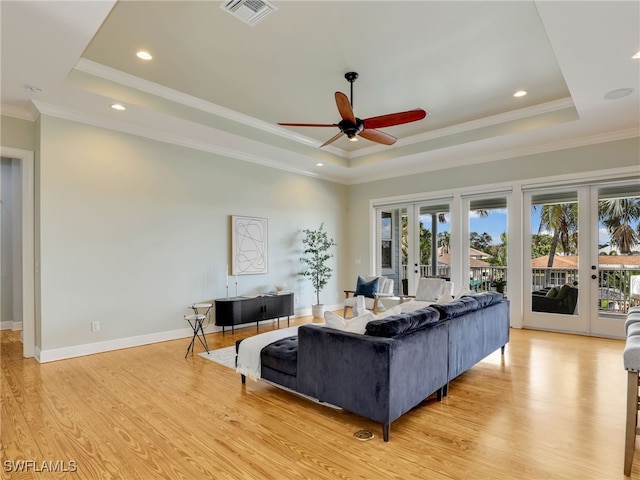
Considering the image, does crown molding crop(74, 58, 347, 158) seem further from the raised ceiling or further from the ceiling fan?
the ceiling fan

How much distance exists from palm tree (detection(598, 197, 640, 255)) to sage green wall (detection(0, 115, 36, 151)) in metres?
8.26

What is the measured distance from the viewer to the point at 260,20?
314 cm

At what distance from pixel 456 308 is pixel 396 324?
1106 millimetres

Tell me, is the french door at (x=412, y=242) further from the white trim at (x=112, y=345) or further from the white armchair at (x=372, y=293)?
the white trim at (x=112, y=345)

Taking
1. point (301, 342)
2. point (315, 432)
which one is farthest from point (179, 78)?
point (315, 432)

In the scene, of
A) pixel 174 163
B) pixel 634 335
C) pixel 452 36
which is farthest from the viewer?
pixel 174 163

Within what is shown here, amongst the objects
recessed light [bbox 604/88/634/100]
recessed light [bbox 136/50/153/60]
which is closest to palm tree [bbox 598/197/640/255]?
recessed light [bbox 604/88/634/100]

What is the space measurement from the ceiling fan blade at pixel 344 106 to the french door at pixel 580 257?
13.3 feet

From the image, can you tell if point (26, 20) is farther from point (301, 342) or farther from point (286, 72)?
point (301, 342)

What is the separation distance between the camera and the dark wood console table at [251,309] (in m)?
5.55

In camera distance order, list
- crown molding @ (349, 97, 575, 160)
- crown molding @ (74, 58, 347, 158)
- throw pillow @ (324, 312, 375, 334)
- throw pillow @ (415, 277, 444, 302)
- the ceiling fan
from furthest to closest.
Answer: throw pillow @ (415, 277, 444, 302) < crown molding @ (349, 97, 575, 160) < crown molding @ (74, 58, 347, 158) < the ceiling fan < throw pillow @ (324, 312, 375, 334)

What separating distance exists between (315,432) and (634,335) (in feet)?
7.71

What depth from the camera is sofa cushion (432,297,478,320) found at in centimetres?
324

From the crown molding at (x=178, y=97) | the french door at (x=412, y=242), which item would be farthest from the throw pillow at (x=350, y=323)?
the french door at (x=412, y=242)
